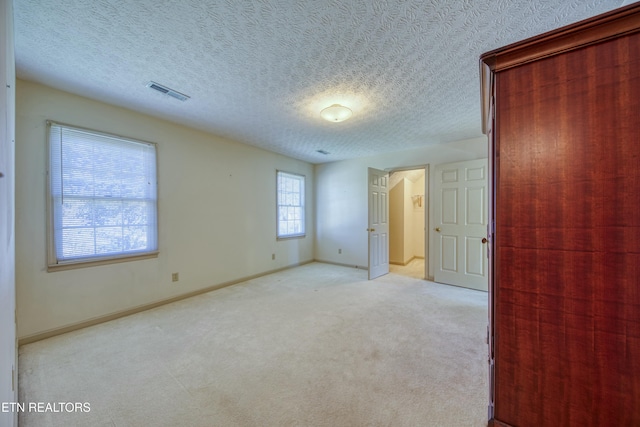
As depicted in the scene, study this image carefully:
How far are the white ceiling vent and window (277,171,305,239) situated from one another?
8.30 ft

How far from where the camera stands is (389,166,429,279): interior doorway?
5.61 m

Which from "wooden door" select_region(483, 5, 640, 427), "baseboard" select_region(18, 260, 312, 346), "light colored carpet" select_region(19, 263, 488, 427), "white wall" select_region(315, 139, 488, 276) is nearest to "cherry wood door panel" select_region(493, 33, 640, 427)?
"wooden door" select_region(483, 5, 640, 427)

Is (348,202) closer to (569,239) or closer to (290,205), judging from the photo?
(290,205)

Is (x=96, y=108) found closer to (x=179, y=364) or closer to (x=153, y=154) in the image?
(x=153, y=154)

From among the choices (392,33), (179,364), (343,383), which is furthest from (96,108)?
(343,383)

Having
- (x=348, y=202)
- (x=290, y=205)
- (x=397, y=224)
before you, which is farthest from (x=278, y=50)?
(x=397, y=224)

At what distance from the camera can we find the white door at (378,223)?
434 centimetres

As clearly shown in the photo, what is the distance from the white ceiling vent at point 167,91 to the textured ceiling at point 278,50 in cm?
7

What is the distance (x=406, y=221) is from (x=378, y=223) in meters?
1.62

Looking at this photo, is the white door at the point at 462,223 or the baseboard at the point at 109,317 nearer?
the baseboard at the point at 109,317

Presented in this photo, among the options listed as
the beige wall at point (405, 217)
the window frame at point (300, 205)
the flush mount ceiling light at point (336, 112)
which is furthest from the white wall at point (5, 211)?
the beige wall at point (405, 217)

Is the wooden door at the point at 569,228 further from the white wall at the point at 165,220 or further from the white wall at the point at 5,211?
the white wall at the point at 165,220

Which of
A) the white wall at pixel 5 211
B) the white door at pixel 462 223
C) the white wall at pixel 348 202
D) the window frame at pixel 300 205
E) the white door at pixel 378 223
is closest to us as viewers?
the white wall at pixel 5 211

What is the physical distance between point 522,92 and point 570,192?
0.49 meters
